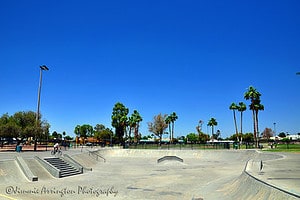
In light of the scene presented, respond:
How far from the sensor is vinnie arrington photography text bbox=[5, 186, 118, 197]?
16281 millimetres

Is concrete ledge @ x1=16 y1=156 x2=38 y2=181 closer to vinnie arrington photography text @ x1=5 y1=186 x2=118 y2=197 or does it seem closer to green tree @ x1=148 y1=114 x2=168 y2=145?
vinnie arrington photography text @ x1=5 y1=186 x2=118 y2=197

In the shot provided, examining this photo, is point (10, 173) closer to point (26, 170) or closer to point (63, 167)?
point (26, 170)

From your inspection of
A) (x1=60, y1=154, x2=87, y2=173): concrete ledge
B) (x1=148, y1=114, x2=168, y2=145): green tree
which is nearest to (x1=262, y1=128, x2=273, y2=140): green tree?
(x1=148, y1=114, x2=168, y2=145): green tree

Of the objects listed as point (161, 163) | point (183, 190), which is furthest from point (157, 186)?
point (161, 163)

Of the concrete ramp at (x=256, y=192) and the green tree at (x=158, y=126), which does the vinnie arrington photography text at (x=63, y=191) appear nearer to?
the concrete ramp at (x=256, y=192)

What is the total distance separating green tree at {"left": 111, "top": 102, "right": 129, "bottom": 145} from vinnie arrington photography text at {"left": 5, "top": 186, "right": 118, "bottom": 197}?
5888cm

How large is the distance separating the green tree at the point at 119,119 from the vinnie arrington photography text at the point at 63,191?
5888 centimetres

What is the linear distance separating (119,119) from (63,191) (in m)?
60.8

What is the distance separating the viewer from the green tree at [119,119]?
77.8 meters

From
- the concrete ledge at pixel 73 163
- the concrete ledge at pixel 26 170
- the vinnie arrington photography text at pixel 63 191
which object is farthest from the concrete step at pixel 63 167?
the vinnie arrington photography text at pixel 63 191

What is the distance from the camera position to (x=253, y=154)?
4075 cm

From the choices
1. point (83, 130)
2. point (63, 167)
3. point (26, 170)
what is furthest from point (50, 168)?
point (83, 130)

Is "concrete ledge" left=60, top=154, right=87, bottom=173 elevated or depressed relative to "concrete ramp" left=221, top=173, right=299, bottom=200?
depressed

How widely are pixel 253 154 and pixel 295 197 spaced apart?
113ft
